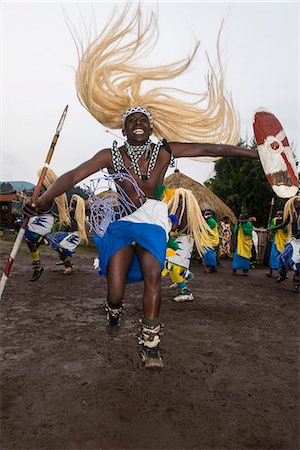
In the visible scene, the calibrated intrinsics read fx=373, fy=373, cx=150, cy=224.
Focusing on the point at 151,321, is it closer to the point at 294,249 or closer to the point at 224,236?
the point at 294,249

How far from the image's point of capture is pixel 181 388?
253 cm

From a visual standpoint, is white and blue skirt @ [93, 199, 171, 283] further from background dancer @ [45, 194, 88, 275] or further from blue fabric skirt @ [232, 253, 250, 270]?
blue fabric skirt @ [232, 253, 250, 270]

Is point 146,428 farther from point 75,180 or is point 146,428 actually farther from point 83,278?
point 83,278

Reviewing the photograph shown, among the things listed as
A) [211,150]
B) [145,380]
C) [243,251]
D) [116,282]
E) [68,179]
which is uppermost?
[211,150]

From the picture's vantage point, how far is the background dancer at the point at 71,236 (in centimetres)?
701

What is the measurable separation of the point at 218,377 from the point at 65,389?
1095mm

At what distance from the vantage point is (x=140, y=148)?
2.97 metres

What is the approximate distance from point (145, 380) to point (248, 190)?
14.9 metres

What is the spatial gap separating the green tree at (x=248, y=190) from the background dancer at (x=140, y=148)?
13.1 metres

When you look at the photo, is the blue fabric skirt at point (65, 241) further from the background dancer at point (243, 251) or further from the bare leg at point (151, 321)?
the bare leg at point (151, 321)

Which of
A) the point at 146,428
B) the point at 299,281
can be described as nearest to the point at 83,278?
the point at 299,281

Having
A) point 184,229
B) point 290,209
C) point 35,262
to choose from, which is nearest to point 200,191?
point 290,209

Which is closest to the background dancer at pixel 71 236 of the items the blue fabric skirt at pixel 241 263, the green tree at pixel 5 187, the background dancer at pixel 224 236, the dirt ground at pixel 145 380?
the dirt ground at pixel 145 380

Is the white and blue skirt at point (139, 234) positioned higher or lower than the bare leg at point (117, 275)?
higher
